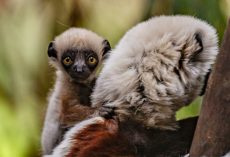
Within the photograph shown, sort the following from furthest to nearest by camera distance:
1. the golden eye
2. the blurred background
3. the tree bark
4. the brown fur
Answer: the blurred background, the golden eye, the brown fur, the tree bark

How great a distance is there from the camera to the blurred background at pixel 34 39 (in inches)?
94.3

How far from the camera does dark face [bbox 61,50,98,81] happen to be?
5.49 feet

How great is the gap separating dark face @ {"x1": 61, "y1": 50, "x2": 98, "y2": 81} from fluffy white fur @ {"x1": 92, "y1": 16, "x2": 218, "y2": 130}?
1.65 ft

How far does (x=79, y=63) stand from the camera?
170cm

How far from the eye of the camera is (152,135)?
3.76ft

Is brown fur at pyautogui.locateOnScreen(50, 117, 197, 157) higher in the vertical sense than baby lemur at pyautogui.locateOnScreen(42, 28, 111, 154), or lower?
lower

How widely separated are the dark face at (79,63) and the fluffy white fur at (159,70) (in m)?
0.50

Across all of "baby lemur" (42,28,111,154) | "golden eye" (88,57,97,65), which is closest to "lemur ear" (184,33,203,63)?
"baby lemur" (42,28,111,154)

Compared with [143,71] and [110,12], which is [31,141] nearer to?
[110,12]

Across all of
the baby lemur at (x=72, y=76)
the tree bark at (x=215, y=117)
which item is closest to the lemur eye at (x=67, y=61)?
the baby lemur at (x=72, y=76)

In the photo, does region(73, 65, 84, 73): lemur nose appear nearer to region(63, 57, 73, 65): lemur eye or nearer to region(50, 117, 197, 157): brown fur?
region(63, 57, 73, 65): lemur eye

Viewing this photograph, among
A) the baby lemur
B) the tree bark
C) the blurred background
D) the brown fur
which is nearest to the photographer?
the tree bark

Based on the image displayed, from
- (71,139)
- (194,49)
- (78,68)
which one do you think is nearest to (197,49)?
(194,49)

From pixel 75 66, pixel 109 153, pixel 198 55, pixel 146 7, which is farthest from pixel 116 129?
pixel 146 7
